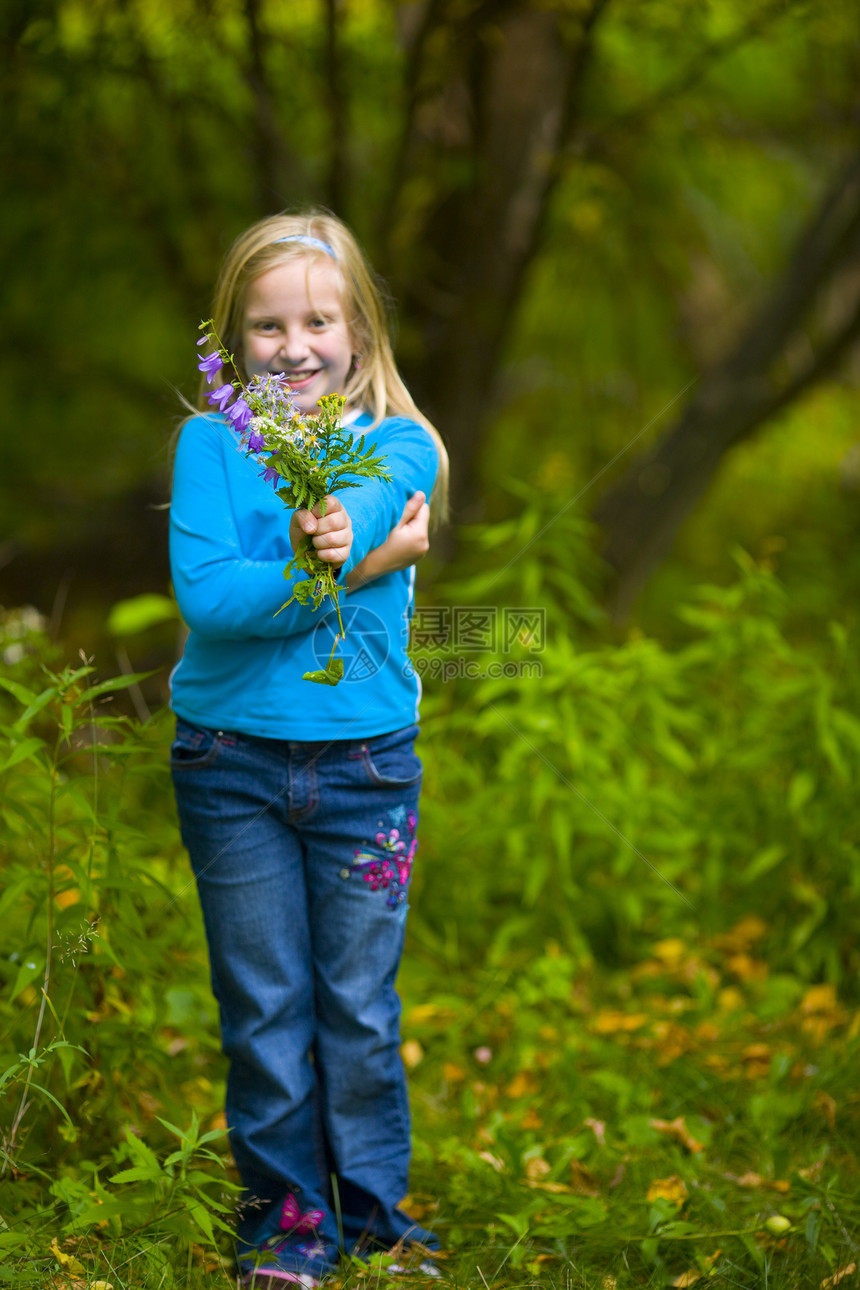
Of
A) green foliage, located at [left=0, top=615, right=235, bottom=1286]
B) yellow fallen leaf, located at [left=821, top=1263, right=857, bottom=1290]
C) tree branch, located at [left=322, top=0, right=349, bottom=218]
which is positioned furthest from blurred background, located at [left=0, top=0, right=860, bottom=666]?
yellow fallen leaf, located at [left=821, top=1263, right=857, bottom=1290]

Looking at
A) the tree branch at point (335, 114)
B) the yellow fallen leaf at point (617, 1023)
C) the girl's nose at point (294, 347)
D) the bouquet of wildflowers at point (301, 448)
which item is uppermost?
the tree branch at point (335, 114)

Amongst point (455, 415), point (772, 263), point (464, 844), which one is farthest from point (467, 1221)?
point (772, 263)

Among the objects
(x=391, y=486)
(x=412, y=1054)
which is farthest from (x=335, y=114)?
(x=412, y=1054)

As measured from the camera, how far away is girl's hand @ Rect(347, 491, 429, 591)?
164cm

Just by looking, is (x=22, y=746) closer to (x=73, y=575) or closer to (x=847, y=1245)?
(x=847, y=1245)

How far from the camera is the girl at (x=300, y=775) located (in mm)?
1683

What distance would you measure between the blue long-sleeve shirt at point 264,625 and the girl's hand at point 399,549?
0.02 meters

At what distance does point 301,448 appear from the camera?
1.38m

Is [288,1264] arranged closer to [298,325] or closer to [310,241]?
[298,325]

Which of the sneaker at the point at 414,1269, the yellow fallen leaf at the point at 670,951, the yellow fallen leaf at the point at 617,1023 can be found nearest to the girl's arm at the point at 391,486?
the sneaker at the point at 414,1269

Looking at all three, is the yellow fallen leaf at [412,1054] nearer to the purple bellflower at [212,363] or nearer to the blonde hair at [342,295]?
the blonde hair at [342,295]

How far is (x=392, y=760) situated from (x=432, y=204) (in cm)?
301

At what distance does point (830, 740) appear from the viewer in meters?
2.61

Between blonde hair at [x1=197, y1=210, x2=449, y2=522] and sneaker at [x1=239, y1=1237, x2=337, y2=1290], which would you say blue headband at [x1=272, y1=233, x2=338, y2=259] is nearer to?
blonde hair at [x1=197, y1=210, x2=449, y2=522]
